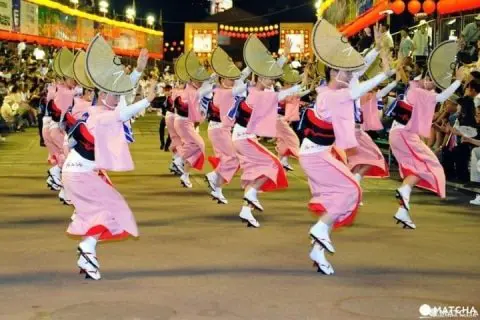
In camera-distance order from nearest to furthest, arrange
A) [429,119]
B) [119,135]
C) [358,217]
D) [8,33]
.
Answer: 1. [119,135]
2. [429,119]
3. [358,217]
4. [8,33]

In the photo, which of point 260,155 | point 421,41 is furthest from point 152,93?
point 421,41

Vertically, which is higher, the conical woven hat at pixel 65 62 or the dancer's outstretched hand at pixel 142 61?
the dancer's outstretched hand at pixel 142 61

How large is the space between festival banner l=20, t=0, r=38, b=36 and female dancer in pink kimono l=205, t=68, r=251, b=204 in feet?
52.0

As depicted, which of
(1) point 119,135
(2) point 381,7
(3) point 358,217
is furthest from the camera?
(2) point 381,7

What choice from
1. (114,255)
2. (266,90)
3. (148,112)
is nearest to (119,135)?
(114,255)

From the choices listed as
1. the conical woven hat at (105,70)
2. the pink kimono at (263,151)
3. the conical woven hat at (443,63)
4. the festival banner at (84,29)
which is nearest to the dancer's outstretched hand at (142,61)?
the conical woven hat at (105,70)

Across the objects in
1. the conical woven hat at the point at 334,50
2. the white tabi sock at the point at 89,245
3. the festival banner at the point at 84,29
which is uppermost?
the festival banner at the point at 84,29

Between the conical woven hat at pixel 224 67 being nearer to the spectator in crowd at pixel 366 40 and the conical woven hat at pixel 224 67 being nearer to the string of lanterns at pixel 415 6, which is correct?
the string of lanterns at pixel 415 6

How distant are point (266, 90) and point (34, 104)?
20.0 metres

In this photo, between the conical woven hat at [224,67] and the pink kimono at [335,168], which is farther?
the conical woven hat at [224,67]

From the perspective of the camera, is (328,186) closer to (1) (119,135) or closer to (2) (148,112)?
(1) (119,135)

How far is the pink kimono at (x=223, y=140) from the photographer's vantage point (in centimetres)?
1141

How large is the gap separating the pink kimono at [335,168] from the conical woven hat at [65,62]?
232 inches

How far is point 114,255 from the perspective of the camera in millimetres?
7777
